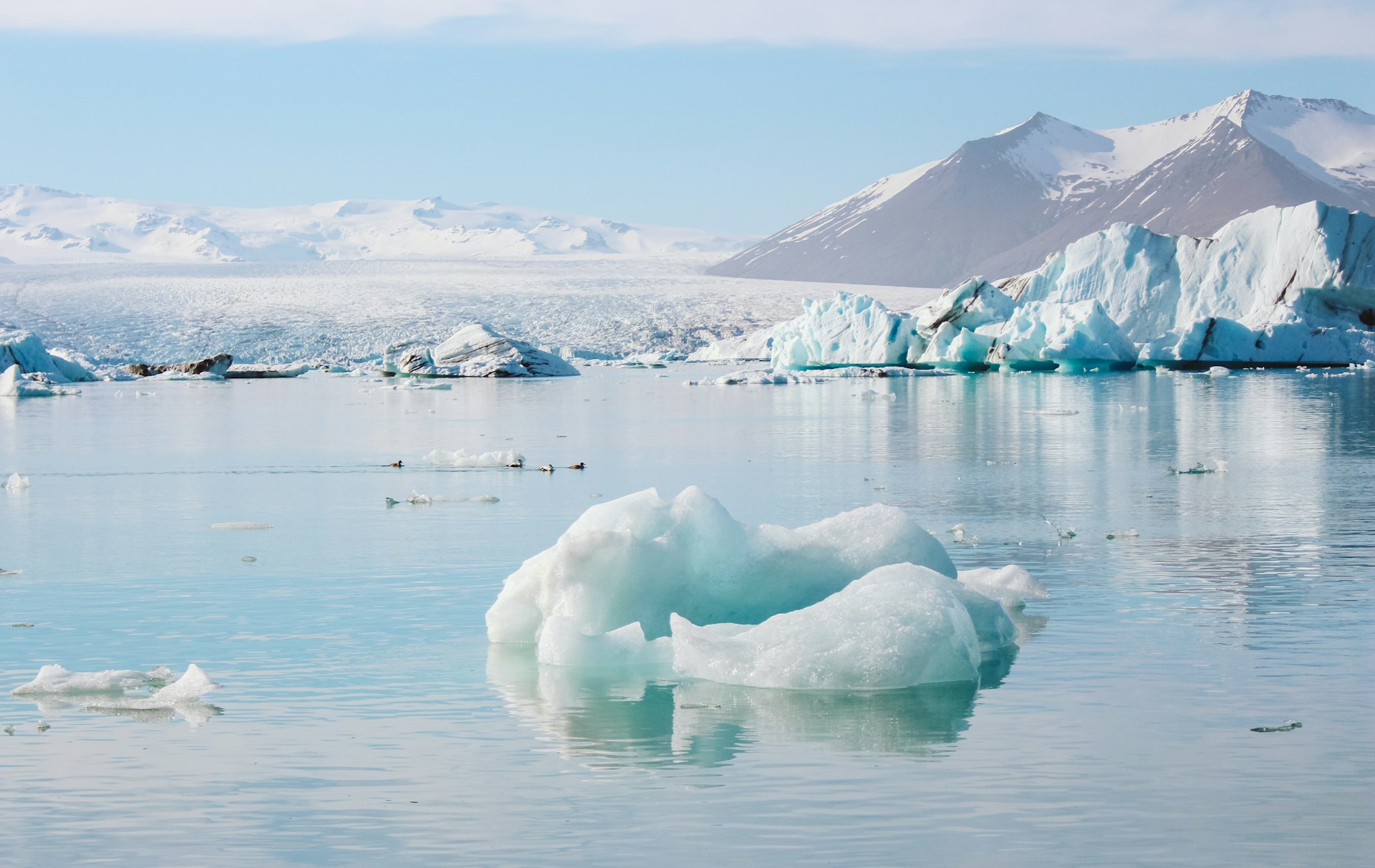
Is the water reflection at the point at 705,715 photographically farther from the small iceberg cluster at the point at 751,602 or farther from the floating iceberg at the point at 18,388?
the floating iceberg at the point at 18,388

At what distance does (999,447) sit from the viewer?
1817 centimetres

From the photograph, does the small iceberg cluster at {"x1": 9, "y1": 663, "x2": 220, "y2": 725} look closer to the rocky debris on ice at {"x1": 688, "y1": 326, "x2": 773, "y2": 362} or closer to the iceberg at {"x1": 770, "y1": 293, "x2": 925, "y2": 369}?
the iceberg at {"x1": 770, "y1": 293, "x2": 925, "y2": 369}

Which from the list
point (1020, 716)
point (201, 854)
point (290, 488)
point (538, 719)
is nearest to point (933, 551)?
point (1020, 716)

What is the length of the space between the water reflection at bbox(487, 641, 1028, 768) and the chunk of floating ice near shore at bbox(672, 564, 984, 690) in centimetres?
5

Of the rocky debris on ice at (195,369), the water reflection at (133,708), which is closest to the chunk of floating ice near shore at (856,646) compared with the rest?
the water reflection at (133,708)

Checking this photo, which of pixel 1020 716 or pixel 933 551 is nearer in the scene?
pixel 1020 716

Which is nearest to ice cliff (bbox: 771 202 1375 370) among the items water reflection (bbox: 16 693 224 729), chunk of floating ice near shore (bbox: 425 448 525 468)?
chunk of floating ice near shore (bbox: 425 448 525 468)

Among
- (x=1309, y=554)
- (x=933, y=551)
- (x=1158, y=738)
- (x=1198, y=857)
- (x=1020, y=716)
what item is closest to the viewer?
(x=1198, y=857)

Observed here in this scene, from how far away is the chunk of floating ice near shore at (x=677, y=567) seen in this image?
6.79 m

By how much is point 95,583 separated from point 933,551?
15.3 ft

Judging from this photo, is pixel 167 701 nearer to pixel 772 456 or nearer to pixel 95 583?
pixel 95 583

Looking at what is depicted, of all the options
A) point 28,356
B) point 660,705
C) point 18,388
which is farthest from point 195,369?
point 660,705

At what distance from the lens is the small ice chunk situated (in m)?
7.86

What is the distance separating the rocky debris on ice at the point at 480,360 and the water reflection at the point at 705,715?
43.4 m
